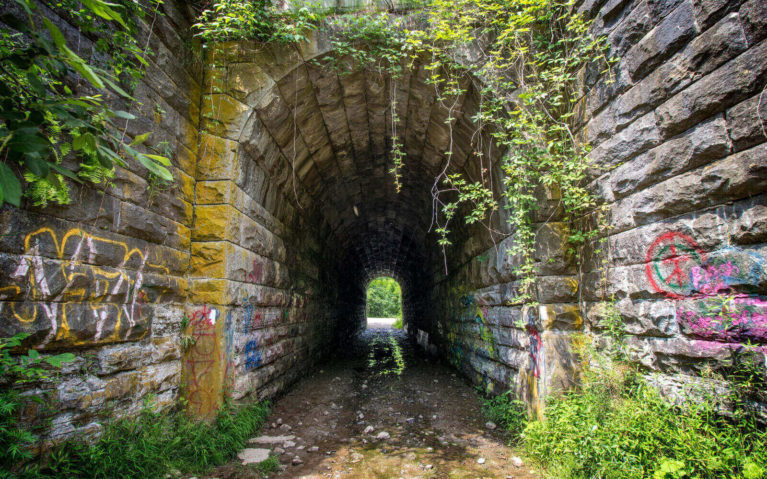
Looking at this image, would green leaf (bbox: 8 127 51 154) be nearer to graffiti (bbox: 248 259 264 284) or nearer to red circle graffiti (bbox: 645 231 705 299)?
graffiti (bbox: 248 259 264 284)

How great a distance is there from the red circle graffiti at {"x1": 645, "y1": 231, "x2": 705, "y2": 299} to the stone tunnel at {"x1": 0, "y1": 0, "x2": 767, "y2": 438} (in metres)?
0.01

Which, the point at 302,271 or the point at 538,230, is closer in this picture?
the point at 538,230

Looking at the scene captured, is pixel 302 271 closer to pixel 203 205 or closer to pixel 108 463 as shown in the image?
pixel 203 205

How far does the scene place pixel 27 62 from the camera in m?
1.81

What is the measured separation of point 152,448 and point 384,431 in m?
2.48

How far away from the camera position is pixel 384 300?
132 ft

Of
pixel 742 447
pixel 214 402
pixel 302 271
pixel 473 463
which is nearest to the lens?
pixel 742 447

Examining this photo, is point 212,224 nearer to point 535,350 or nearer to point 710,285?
point 535,350

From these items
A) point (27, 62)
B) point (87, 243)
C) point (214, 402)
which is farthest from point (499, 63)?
point (214, 402)

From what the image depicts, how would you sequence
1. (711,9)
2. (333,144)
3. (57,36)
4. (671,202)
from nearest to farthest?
(57,36) → (711,9) → (671,202) → (333,144)

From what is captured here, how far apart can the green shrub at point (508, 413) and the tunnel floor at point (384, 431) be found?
0.16 metres

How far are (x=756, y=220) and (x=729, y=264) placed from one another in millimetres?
318

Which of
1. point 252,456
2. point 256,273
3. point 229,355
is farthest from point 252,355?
point 252,456

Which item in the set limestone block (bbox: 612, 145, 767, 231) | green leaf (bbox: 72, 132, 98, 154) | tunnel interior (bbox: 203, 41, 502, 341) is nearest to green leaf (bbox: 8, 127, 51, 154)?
green leaf (bbox: 72, 132, 98, 154)
